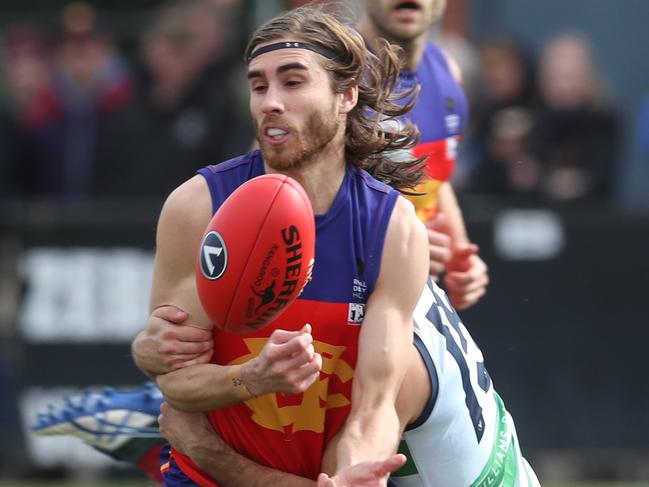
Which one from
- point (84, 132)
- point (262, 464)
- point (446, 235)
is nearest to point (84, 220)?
point (84, 132)

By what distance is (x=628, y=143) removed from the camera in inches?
440

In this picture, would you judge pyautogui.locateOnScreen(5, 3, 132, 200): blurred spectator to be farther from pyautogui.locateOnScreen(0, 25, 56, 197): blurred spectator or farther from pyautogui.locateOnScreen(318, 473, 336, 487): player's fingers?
pyautogui.locateOnScreen(318, 473, 336, 487): player's fingers

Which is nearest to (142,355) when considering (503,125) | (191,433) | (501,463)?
(191,433)

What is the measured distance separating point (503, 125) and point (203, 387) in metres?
6.23

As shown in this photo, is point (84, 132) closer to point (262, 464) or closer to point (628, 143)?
point (628, 143)

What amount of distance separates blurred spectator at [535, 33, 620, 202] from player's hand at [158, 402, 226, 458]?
5957 mm

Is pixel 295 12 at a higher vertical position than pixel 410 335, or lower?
higher

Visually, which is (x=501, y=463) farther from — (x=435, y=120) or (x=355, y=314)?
(x=435, y=120)

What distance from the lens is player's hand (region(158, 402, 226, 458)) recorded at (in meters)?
4.92

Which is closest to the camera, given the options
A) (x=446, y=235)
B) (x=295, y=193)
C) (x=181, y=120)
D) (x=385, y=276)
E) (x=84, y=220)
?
(x=295, y=193)

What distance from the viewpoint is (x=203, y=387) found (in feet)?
15.5

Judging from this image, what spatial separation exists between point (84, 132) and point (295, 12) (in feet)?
19.6

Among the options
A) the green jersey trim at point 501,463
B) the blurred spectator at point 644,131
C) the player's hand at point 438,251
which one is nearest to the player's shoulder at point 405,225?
the green jersey trim at point 501,463

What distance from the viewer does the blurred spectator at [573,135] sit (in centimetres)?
1056
